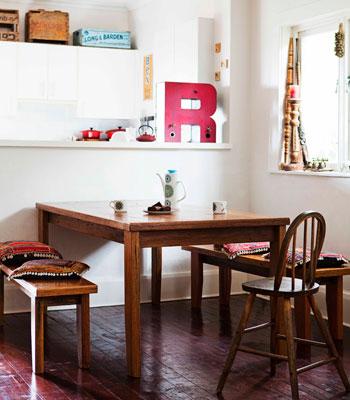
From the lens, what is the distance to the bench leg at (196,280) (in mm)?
5273

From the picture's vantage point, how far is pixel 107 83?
8.19 metres

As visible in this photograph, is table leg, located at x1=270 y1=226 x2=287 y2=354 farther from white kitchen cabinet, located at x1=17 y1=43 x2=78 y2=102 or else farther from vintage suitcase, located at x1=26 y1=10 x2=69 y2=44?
vintage suitcase, located at x1=26 y1=10 x2=69 y2=44

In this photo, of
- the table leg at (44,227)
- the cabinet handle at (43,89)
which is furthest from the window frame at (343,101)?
the cabinet handle at (43,89)

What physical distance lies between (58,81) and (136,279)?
4703 mm

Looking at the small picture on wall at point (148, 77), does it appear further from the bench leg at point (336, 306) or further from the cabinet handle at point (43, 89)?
the bench leg at point (336, 306)

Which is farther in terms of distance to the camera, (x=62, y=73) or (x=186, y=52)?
(x=62, y=73)

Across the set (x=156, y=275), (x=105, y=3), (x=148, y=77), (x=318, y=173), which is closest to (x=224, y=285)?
(x=156, y=275)

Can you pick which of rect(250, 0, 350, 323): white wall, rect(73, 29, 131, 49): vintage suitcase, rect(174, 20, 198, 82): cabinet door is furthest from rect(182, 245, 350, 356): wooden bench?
rect(73, 29, 131, 49): vintage suitcase

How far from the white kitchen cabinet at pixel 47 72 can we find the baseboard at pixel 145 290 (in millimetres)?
3124

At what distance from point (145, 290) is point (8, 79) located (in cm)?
325

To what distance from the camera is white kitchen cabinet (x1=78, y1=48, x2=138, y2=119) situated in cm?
813

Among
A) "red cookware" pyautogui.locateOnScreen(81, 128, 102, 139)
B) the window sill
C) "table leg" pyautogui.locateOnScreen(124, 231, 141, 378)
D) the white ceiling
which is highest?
the white ceiling

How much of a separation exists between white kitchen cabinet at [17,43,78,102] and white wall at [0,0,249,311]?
2.63 m

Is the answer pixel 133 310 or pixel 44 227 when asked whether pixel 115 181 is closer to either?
pixel 44 227
